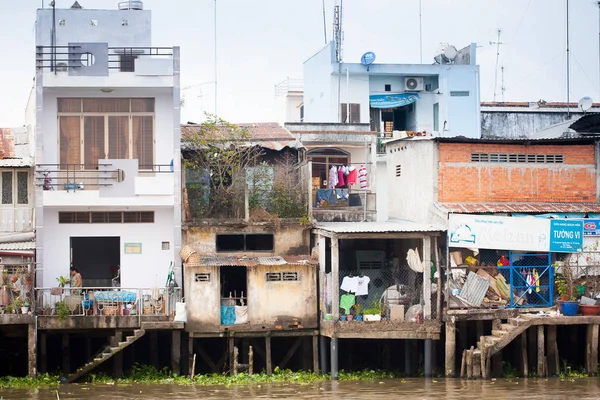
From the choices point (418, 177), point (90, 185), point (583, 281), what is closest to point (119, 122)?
point (90, 185)

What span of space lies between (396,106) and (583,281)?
47.7 feet

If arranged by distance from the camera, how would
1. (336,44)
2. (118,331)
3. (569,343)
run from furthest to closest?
(336,44), (569,343), (118,331)

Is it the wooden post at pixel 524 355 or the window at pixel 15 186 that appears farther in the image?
the window at pixel 15 186

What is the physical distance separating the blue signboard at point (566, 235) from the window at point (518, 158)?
2.19 metres

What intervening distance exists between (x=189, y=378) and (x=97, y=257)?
542 cm

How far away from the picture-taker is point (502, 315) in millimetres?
24125

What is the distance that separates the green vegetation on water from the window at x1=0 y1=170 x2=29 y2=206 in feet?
16.9

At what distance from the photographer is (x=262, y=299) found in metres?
24.4

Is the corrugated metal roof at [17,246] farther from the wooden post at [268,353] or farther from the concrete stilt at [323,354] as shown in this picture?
the concrete stilt at [323,354]

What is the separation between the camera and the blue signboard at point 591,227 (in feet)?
81.7

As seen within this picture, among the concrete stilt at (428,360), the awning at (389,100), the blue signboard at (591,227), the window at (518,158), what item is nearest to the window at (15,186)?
the concrete stilt at (428,360)

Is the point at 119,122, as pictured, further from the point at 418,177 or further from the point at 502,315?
the point at 502,315

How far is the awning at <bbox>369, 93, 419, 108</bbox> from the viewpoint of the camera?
37562mm

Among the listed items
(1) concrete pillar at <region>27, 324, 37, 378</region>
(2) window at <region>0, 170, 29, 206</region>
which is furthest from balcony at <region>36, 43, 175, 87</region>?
(1) concrete pillar at <region>27, 324, 37, 378</region>
